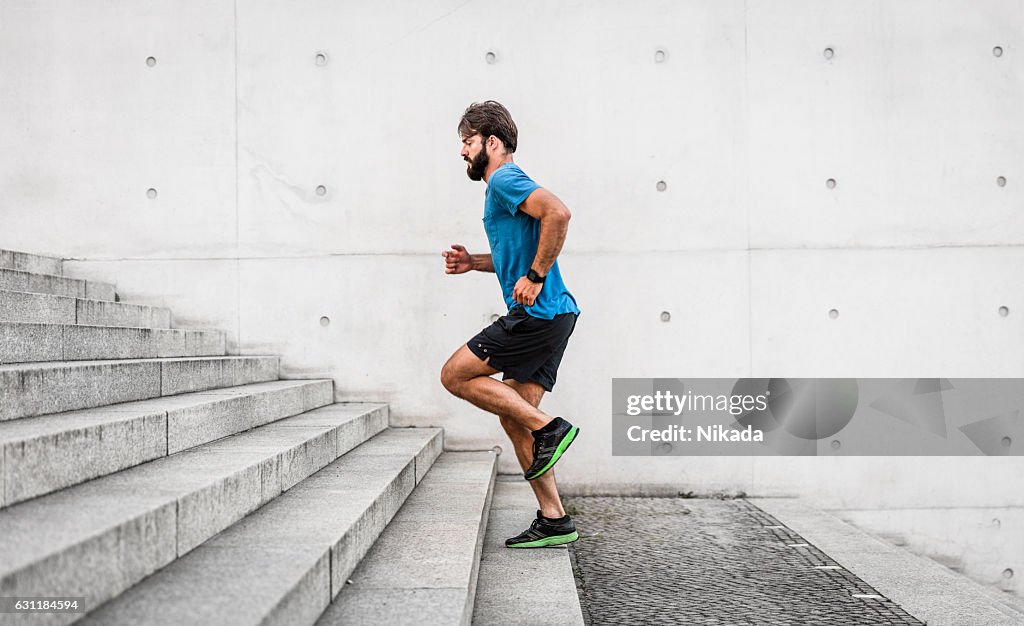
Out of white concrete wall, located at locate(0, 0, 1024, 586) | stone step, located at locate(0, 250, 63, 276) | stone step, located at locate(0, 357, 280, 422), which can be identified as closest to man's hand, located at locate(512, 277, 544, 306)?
stone step, located at locate(0, 357, 280, 422)

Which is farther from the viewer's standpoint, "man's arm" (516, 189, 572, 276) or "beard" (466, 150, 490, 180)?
"beard" (466, 150, 490, 180)

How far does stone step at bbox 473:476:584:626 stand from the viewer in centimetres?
259

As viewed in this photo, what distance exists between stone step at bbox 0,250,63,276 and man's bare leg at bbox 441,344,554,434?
2748 mm

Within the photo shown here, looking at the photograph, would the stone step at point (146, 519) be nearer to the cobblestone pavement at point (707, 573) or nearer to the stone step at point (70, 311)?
the cobblestone pavement at point (707, 573)

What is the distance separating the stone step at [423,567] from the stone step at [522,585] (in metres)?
0.09

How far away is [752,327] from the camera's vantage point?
514 centimetres

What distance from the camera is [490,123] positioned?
3098 millimetres

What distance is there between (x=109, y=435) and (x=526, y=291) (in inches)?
52.5

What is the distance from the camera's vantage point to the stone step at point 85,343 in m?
2.91

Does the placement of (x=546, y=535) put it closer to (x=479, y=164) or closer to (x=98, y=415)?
(x=479, y=164)

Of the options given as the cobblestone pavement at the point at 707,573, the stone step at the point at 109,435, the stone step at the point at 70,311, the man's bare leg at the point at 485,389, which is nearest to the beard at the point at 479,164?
the man's bare leg at the point at 485,389

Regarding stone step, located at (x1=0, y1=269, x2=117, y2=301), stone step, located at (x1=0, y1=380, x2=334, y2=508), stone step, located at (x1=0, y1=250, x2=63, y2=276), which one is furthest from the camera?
stone step, located at (x1=0, y1=250, x2=63, y2=276)

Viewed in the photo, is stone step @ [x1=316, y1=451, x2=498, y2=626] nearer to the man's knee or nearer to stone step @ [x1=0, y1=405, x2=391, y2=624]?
stone step @ [x1=0, y1=405, x2=391, y2=624]

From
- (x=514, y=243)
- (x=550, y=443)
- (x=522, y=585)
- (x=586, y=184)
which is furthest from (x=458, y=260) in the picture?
(x=586, y=184)
